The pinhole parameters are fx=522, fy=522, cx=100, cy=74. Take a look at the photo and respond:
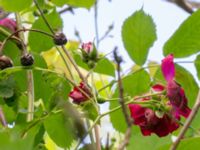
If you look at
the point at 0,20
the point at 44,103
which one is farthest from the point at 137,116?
the point at 0,20

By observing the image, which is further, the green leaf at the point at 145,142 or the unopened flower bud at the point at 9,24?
the unopened flower bud at the point at 9,24

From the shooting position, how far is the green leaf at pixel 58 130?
63 cm

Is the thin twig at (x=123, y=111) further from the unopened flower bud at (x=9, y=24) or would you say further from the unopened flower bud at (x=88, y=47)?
the unopened flower bud at (x=9, y=24)

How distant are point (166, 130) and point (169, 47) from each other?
0.43 ft

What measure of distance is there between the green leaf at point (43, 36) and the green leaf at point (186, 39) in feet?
0.53

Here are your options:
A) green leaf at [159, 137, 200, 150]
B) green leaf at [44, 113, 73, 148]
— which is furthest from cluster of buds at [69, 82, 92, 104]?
green leaf at [159, 137, 200, 150]

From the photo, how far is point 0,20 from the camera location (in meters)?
0.80

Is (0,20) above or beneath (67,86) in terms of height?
above

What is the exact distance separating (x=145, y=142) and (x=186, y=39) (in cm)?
14

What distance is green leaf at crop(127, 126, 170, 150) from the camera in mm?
646

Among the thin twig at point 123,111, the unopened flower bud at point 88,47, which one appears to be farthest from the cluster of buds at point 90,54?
the thin twig at point 123,111

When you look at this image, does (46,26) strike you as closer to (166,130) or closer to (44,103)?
(44,103)

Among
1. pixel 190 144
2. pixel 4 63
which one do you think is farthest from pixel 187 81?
pixel 4 63

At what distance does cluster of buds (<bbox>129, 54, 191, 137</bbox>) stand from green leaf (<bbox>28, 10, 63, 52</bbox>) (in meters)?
0.19
